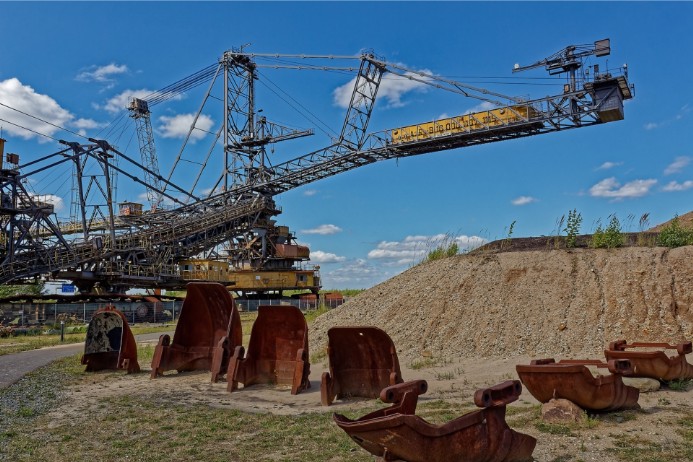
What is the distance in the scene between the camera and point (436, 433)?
459cm

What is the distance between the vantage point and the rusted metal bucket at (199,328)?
13.4 meters

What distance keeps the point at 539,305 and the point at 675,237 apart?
515 centimetres

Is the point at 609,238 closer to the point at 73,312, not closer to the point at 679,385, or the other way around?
the point at 679,385

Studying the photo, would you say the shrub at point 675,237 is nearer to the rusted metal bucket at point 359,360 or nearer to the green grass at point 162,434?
the rusted metal bucket at point 359,360

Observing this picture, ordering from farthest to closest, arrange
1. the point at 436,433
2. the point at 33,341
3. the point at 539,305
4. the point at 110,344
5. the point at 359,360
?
1. the point at 33,341
2. the point at 110,344
3. the point at 539,305
4. the point at 359,360
5. the point at 436,433

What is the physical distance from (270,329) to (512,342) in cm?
575

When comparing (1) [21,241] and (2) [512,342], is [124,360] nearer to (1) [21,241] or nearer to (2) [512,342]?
(2) [512,342]

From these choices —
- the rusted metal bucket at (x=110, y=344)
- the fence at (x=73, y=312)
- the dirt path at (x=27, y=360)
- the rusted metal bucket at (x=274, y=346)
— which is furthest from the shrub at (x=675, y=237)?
the fence at (x=73, y=312)

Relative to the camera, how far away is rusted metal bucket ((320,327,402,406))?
33.1ft

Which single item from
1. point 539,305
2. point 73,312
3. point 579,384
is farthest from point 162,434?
point 73,312

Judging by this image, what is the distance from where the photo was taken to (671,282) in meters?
13.9

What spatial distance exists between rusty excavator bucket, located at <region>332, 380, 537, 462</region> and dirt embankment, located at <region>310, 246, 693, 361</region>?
26.5 feet

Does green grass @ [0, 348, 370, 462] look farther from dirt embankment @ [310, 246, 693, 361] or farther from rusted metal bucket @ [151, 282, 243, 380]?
dirt embankment @ [310, 246, 693, 361]

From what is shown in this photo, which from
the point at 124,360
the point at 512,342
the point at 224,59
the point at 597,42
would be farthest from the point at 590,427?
the point at 224,59
